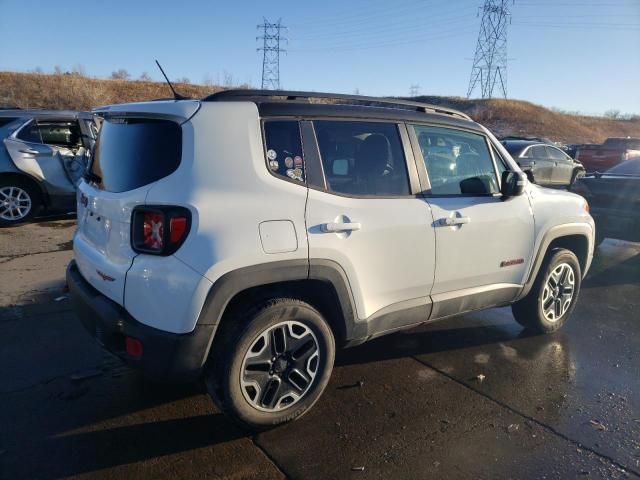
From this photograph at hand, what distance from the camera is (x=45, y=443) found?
110 inches

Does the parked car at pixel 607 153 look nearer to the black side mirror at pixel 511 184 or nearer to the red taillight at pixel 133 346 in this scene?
the black side mirror at pixel 511 184

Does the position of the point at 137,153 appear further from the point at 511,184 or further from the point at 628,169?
the point at 628,169

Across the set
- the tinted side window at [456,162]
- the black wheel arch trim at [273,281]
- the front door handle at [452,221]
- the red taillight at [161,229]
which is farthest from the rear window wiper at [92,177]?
the front door handle at [452,221]

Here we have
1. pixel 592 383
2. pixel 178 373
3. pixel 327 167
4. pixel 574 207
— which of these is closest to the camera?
pixel 178 373

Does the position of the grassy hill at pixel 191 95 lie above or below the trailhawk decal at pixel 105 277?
above

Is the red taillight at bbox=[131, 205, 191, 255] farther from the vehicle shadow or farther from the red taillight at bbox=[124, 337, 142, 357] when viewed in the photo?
the vehicle shadow

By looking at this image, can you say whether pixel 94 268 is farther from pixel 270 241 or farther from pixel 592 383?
pixel 592 383

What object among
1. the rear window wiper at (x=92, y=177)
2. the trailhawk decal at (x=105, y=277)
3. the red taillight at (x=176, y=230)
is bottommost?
the trailhawk decal at (x=105, y=277)

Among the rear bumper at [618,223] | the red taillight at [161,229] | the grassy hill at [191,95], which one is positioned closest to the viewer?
the red taillight at [161,229]

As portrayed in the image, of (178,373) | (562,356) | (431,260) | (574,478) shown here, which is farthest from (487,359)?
(178,373)

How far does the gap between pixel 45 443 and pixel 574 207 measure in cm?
434

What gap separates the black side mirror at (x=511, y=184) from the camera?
3854 millimetres

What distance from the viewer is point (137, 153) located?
282 cm

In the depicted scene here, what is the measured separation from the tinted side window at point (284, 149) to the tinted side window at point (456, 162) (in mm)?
1003
